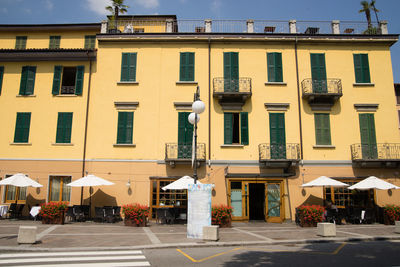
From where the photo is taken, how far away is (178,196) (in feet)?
59.7

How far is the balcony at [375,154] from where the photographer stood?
18344 millimetres

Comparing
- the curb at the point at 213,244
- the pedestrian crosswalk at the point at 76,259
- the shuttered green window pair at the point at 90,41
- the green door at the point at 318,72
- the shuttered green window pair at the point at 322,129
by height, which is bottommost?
the pedestrian crosswalk at the point at 76,259

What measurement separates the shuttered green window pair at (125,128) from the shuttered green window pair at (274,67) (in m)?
9.14

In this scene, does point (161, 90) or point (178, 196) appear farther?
point (161, 90)

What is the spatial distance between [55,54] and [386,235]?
20.5 m

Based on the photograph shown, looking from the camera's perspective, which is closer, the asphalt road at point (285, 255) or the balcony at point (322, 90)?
the asphalt road at point (285, 255)

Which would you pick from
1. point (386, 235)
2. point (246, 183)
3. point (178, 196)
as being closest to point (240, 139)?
point (246, 183)

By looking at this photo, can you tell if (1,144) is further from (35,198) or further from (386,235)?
(386,235)

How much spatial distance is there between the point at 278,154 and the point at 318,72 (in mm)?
5990

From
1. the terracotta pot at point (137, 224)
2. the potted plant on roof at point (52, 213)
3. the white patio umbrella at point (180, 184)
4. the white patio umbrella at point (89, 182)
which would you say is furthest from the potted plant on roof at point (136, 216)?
the potted plant on roof at point (52, 213)

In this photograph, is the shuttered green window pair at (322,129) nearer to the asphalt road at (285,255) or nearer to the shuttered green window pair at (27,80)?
the asphalt road at (285,255)

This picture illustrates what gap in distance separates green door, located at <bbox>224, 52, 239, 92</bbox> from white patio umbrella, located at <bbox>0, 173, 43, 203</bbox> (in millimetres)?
12346

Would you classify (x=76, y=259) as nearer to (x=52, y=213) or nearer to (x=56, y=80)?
(x=52, y=213)

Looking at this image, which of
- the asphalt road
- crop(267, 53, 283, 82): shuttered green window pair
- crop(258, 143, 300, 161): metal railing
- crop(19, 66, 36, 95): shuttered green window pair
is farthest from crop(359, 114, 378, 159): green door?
crop(19, 66, 36, 95): shuttered green window pair
